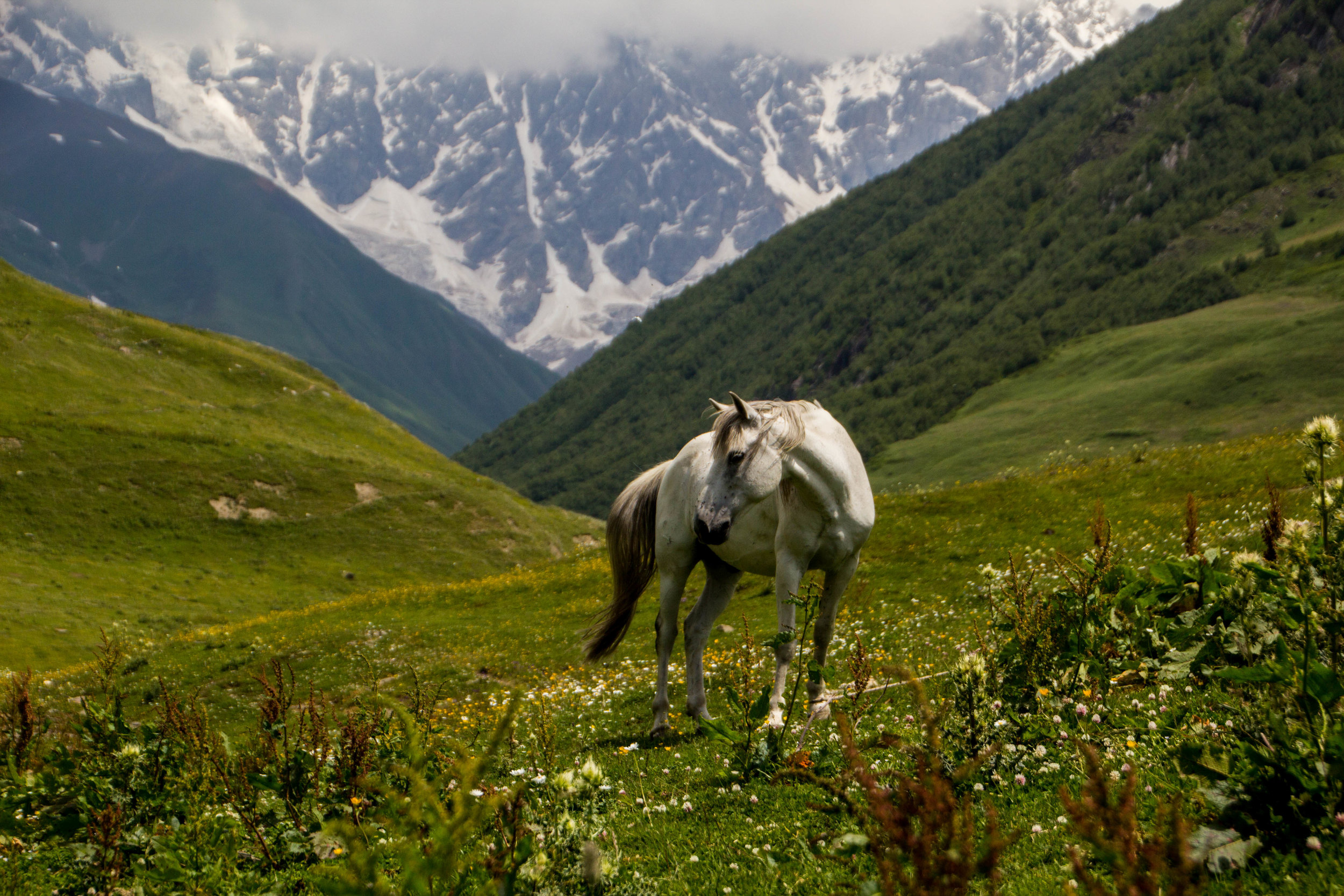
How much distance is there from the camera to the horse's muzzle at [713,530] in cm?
847

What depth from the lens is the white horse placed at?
884 cm

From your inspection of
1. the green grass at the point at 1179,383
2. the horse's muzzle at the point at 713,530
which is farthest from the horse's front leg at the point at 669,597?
the green grass at the point at 1179,383

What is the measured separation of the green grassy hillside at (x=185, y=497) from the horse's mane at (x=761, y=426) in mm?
31919

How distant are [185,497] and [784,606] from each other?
5266cm

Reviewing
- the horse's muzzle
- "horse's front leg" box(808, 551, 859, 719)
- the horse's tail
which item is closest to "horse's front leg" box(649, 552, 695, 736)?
the horse's tail

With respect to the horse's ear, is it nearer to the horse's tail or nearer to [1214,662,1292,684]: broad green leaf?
the horse's tail

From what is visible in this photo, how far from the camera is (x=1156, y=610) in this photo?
8836 millimetres

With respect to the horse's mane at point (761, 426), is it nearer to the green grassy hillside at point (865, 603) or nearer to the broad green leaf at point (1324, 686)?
the green grassy hillside at point (865, 603)

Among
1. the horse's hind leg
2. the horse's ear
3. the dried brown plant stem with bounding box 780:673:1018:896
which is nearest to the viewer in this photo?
the dried brown plant stem with bounding box 780:673:1018:896

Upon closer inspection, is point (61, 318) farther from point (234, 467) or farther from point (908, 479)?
point (908, 479)

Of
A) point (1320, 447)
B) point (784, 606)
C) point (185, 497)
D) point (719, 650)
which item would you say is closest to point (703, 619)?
point (784, 606)

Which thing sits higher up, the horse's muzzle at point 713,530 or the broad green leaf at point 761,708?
the horse's muzzle at point 713,530

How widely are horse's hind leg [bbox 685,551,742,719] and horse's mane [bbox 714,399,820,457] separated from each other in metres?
2.44

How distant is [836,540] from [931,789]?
640 centimetres
